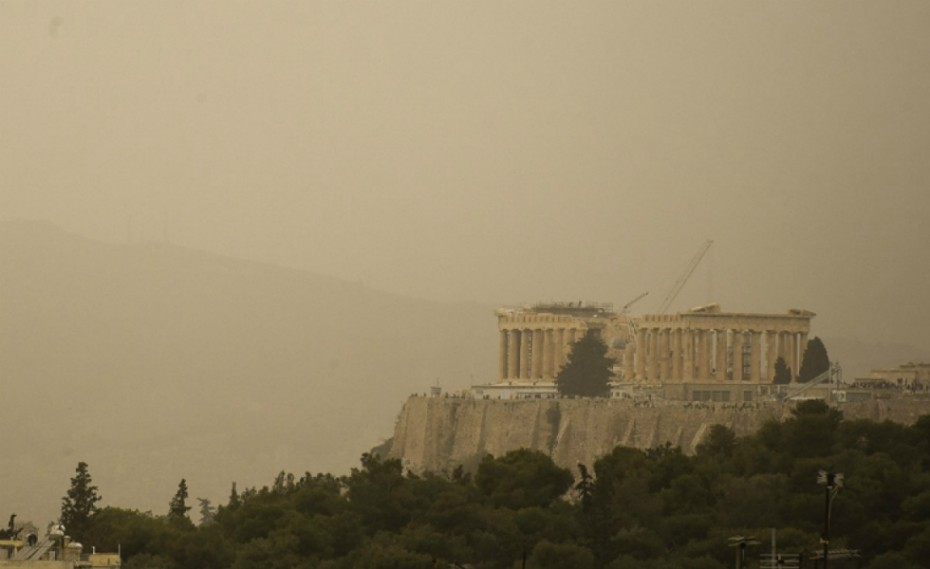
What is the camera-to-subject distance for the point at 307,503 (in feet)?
327

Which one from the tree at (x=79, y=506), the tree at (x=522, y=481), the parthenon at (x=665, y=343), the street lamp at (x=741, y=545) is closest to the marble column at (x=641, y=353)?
the parthenon at (x=665, y=343)

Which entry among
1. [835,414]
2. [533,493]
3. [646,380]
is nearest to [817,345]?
[646,380]

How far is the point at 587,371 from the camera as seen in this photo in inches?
6088

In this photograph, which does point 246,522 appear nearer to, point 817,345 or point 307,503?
point 307,503

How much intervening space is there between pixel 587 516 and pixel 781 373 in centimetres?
6033

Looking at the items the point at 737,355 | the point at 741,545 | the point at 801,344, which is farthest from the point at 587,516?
the point at 801,344

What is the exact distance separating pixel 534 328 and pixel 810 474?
67161mm

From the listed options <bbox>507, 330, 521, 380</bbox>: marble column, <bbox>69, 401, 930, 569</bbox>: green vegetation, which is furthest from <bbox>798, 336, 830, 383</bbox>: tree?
<bbox>69, 401, 930, 569</bbox>: green vegetation

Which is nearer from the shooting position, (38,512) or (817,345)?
(817,345)

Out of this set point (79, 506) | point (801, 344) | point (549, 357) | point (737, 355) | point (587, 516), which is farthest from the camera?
point (549, 357)

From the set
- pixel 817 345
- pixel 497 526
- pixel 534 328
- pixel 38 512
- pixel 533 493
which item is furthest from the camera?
pixel 38 512

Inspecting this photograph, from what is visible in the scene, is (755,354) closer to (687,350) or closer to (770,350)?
(770,350)

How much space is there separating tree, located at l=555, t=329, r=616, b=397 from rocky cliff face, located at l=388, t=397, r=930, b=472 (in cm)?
315

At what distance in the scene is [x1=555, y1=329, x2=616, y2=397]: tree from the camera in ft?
507
